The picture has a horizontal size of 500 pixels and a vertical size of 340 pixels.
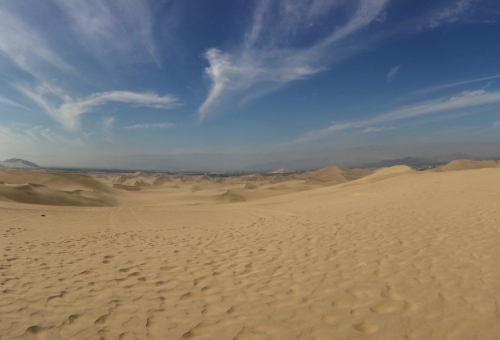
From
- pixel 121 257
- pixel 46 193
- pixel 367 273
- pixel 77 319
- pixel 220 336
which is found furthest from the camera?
pixel 46 193

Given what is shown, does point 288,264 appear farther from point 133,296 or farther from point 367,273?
point 133,296

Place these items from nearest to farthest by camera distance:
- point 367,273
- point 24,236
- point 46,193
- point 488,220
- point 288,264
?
point 367,273, point 288,264, point 488,220, point 24,236, point 46,193

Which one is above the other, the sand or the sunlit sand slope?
the sunlit sand slope

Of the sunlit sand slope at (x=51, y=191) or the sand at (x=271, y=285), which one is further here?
the sunlit sand slope at (x=51, y=191)

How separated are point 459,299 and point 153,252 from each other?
672 centimetres

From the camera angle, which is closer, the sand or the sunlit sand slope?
the sand

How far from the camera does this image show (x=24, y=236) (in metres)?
10.3

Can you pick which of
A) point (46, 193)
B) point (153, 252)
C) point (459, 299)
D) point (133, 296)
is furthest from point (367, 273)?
point (46, 193)

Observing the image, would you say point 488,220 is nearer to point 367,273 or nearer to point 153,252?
point 367,273

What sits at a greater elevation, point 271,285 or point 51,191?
point 51,191

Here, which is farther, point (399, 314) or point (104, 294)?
point (104, 294)

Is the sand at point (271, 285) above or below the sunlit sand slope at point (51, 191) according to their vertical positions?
below

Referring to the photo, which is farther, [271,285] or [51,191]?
[51,191]

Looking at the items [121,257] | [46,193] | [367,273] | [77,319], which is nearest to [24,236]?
[121,257]
